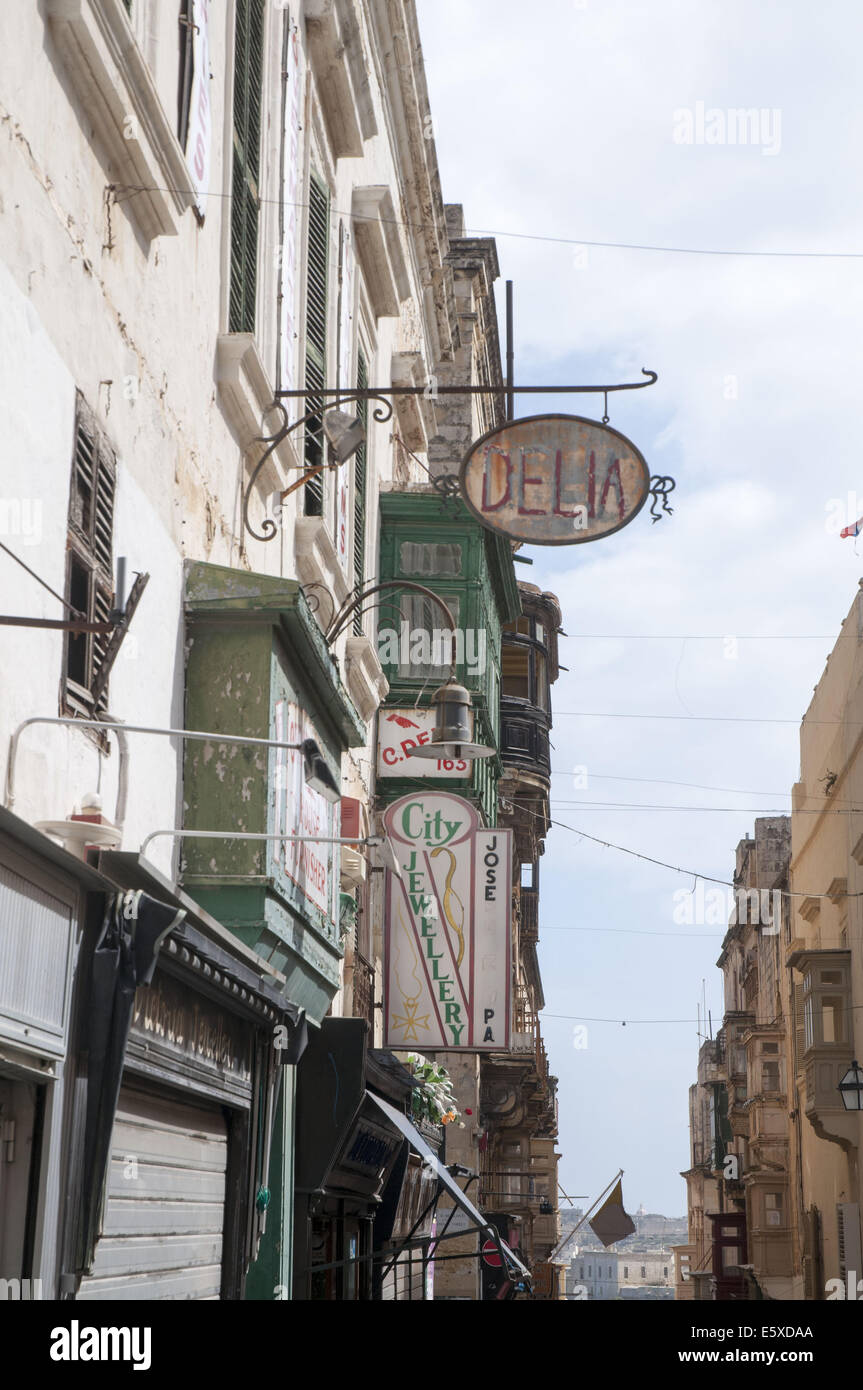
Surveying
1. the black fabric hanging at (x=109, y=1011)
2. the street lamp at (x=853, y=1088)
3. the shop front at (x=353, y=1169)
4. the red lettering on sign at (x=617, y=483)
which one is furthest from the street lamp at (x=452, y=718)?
the street lamp at (x=853, y=1088)

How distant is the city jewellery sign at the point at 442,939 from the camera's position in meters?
16.6

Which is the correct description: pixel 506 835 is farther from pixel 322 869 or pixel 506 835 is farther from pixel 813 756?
pixel 813 756

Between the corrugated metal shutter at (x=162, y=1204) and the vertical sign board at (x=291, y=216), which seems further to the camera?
the vertical sign board at (x=291, y=216)

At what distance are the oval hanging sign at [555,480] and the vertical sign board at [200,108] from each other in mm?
2124

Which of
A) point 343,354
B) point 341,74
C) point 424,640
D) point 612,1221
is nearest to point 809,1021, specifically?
point 612,1221

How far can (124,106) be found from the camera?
279 inches

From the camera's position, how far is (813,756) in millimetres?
40844

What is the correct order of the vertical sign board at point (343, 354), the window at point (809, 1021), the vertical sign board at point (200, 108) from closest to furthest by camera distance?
the vertical sign board at point (200, 108) → the vertical sign board at point (343, 354) → the window at point (809, 1021)

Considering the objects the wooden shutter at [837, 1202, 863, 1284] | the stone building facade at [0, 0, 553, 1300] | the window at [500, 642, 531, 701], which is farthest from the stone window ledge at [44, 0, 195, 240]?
the wooden shutter at [837, 1202, 863, 1284]

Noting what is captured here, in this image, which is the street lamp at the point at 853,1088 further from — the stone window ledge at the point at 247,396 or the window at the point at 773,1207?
the window at the point at 773,1207

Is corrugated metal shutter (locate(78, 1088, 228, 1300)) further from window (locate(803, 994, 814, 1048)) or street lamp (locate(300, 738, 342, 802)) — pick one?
window (locate(803, 994, 814, 1048))

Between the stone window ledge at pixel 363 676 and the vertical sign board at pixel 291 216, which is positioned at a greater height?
the vertical sign board at pixel 291 216
